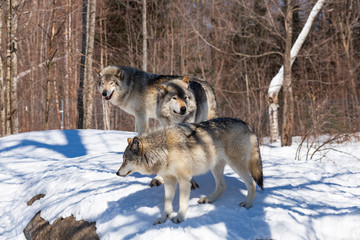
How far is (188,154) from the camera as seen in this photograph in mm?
3807

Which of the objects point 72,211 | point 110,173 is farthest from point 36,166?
point 72,211

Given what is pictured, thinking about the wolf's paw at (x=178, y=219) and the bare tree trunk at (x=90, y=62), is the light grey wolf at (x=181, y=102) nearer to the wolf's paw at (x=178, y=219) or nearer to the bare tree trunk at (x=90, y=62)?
the wolf's paw at (x=178, y=219)

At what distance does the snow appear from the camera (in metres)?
3.51

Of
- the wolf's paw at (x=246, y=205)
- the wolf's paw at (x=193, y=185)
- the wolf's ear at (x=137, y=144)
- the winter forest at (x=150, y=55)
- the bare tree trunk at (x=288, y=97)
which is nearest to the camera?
the wolf's ear at (x=137, y=144)

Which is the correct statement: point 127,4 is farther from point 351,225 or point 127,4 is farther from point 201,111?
point 351,225

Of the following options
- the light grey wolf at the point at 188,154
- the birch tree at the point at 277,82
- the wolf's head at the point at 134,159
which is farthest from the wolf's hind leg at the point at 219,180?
the birch tree at the point at 277,82

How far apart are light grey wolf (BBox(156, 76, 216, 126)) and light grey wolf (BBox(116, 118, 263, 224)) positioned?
3.20ft

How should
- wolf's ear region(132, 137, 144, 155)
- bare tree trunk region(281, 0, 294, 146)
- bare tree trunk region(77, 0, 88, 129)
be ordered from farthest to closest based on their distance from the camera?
bare tree trunk region(77, 0, 88, 129) → bare tree trunk region(281, 0, 294, 146) → wolf's ear region(132, 137, 144, 155)

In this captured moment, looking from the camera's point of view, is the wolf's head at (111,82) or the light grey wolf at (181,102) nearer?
the light grey wolf at (181,102)

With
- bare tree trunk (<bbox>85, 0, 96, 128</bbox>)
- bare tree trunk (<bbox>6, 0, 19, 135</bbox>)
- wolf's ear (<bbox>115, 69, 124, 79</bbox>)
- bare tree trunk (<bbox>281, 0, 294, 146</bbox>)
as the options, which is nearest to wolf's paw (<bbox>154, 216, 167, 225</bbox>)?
wolf's ear (<bbox>115, 69, 124, 79</bbox>)

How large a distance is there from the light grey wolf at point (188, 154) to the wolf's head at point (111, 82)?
2278mm

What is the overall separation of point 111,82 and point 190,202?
2.98 m

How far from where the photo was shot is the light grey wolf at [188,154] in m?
3.71

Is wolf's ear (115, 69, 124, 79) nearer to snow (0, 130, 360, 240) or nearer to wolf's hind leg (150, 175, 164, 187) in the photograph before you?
snow (0, 130, 360, 240)
